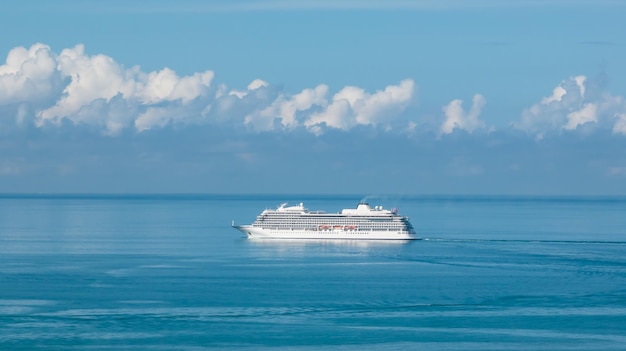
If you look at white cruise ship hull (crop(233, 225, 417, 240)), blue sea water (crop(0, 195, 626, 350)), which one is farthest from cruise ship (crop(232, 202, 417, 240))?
blue sea water (crop(0, 195, 626, 350))

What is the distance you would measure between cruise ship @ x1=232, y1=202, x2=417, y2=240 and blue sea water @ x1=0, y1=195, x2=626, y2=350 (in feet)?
15.2

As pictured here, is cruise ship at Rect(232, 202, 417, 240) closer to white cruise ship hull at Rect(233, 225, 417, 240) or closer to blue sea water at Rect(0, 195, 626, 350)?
white cruise ship hull at Rect(233, 225, 417, 240)

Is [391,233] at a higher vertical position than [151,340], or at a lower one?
higher

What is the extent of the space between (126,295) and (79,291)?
12.9 ft

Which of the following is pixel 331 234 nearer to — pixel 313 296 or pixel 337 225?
pixel 337 225

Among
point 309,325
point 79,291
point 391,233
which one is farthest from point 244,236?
point 309,325

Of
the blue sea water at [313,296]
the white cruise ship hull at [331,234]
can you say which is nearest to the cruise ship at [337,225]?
the white cruise ship hull at [331,234]

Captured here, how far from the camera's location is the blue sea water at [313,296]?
2229 inches

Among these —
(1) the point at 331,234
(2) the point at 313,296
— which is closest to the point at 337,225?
(1) the point at 331,234

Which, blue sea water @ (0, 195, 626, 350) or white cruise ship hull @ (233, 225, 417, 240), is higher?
white cruise ship hull @ (233, 225, 417, 240)

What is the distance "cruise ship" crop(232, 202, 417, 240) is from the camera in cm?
12469

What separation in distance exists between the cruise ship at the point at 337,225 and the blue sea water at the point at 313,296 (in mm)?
4629

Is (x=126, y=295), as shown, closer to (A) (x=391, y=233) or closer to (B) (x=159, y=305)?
(B) (x=159, y=305)

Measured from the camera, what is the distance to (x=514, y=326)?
6025 cm
